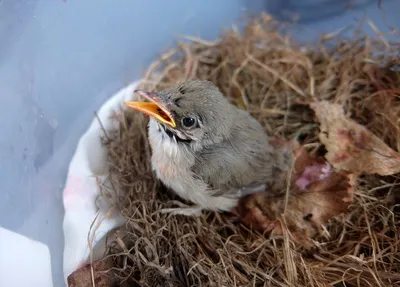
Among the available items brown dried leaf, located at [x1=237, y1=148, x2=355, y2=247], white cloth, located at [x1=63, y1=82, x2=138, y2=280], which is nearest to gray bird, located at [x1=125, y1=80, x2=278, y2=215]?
brown dried leaf, located at [x1=237, y1=148, x2=355, y2=247]

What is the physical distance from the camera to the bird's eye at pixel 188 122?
1.97m

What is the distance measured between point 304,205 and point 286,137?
1.72 ft

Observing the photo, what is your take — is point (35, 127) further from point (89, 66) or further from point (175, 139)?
point (175, 139)

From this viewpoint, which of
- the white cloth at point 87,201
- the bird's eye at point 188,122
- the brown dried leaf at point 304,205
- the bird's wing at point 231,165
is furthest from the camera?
the brown dried leaf at point 304,205

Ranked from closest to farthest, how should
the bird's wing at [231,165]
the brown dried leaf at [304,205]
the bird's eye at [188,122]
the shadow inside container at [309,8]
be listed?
the bird's eye at [188,122] → the bird's wing at [231,165] → the brown dried leaf at [304,205] → the shadow inside container at [309,8]

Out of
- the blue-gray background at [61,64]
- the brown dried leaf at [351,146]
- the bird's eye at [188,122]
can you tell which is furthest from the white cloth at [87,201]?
the brown dried leaf at [351,146]

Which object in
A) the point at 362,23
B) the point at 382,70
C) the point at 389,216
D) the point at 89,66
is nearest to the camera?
the point at 389,216

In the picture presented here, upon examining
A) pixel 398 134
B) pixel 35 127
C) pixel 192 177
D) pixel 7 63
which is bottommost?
pixel 398 134

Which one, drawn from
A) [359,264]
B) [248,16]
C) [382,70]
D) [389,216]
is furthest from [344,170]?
[248,16]

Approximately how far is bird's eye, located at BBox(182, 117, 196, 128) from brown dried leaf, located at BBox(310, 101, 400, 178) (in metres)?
0.96

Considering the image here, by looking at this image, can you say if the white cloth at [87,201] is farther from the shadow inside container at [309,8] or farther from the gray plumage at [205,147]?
the shadow inside container at [309,8]

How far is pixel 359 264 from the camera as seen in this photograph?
7.04 feet

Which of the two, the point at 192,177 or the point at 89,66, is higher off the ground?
the point at 89,66

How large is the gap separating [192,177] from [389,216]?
113 cm
